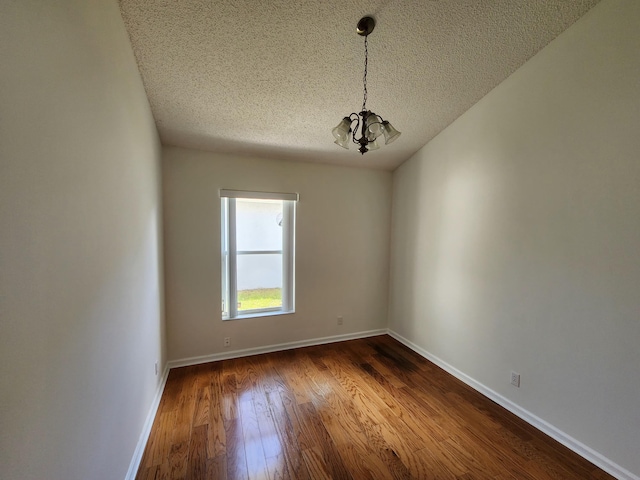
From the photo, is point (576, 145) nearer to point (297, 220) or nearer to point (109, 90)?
point (297, 220)

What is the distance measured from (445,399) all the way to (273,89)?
2.99 m

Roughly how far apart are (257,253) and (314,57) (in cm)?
207

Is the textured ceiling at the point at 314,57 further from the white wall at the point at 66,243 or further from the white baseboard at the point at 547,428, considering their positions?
the white baseboard at the point at 547,428

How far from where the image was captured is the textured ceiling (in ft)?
5.05

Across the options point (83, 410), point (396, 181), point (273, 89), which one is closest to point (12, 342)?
point (83, 410)

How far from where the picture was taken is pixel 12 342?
0.62 metres

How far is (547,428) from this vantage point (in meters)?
1.93

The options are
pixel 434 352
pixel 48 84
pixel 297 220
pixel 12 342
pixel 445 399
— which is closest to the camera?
pixel 12 342

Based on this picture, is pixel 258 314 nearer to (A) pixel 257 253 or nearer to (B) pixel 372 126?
(A) pixel 257 253

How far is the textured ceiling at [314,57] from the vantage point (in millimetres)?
1540

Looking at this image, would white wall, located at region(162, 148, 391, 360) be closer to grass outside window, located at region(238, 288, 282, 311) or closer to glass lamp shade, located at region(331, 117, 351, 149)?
grass outside window, located at region(238, 288, 282, 311)

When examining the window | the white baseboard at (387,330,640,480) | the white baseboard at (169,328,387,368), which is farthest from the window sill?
the white baseboard at (387,330,640,480)

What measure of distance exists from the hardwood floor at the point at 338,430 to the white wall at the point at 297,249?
43 cm

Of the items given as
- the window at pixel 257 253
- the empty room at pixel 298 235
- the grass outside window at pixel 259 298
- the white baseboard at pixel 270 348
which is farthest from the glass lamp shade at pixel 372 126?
the white baseboard at pixel 270 348
